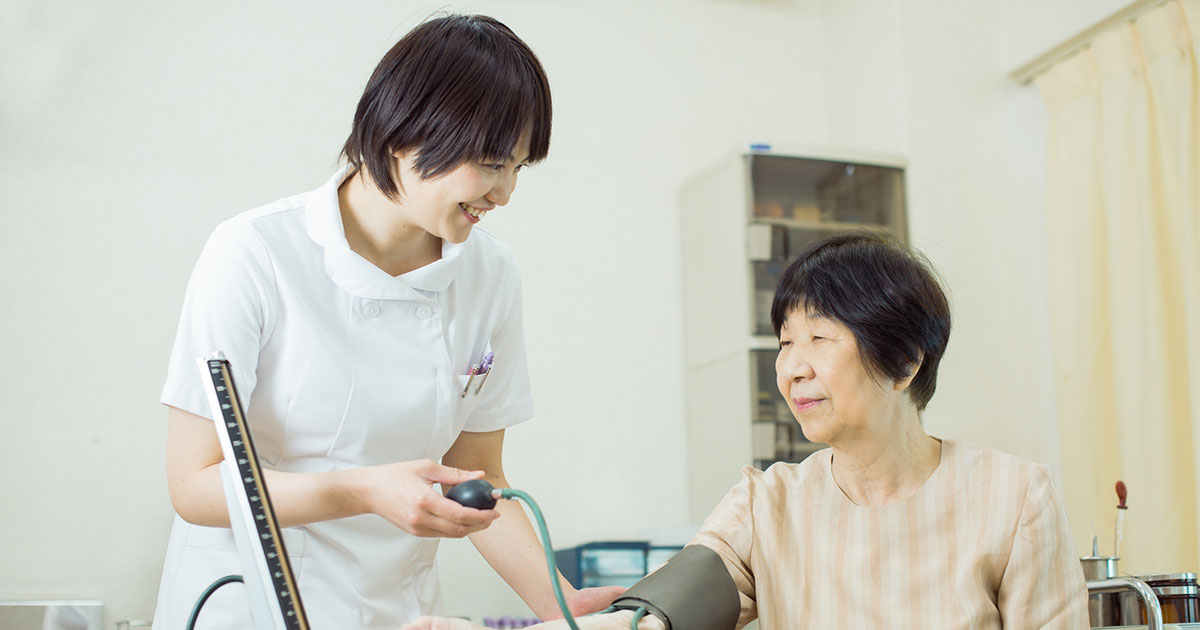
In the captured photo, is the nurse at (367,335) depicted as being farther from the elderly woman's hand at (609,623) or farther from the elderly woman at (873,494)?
the elderly woman at (873,494)

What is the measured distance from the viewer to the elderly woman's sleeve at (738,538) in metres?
1.23

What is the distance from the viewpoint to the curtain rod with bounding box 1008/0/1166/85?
276 cm

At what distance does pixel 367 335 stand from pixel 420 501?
0.39m

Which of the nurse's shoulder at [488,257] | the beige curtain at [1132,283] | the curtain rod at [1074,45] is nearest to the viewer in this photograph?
the nurse's shoulder at [488,257]

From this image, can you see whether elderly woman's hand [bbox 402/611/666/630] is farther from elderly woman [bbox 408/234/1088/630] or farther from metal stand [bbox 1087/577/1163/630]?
metal stand [bbox 1087/577/1163/630]

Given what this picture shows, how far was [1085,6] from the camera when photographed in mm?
2904

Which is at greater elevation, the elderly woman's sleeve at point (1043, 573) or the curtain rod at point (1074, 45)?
the curtain rod at point (1074, 45)

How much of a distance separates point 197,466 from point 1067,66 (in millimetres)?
2892

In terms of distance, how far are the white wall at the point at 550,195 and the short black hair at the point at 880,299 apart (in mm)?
1878

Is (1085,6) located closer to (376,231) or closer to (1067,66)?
(1067,66)

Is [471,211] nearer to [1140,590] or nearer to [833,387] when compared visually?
[833,387]

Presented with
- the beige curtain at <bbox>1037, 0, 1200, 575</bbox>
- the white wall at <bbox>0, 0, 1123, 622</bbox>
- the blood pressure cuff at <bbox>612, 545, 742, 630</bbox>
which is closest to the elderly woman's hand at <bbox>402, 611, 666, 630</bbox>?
the blood pressure cuff at <bbox>612, 545, 742, 630</bbox>

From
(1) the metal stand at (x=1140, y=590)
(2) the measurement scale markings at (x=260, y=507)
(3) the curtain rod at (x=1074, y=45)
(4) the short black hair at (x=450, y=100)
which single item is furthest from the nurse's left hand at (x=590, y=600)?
(3) the curtain rod at (x=1074, y=45)

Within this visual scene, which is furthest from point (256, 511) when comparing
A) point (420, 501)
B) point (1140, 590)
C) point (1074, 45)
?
point (1074, 45)
